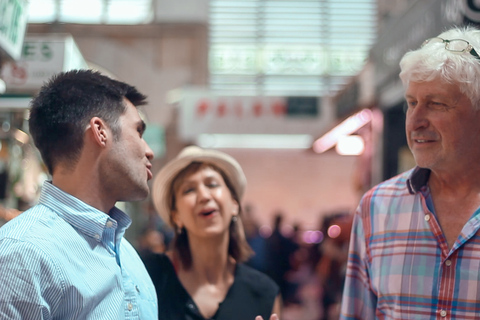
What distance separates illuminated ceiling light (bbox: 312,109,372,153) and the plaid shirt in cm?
438

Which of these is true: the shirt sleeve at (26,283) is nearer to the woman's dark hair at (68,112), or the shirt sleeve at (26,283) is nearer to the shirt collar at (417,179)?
the woman's dark hair at (68,112)

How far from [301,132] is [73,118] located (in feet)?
24.3

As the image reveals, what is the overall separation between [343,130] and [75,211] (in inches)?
281

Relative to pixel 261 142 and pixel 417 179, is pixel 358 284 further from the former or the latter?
pixel 261 142

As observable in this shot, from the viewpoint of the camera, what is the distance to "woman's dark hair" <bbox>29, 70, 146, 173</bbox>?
1862 mm

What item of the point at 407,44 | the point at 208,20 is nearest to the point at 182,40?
the point at 208,20

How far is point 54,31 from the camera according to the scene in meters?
14.8

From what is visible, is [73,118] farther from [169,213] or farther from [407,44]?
[407,44]

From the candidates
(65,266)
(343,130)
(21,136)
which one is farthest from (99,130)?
(343,130)

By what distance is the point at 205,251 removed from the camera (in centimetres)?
303

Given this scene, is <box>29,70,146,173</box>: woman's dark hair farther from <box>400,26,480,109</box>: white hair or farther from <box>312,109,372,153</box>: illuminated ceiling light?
<box>312,109,372,153</box>: illuminated ceiling light

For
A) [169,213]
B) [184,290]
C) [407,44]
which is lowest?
[184,290]

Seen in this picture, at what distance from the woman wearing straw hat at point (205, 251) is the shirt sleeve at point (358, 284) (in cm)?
62

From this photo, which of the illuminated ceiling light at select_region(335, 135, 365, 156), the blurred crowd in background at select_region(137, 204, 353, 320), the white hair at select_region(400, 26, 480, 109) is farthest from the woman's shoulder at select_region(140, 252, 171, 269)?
the illuminated ceiling light at select_region(335, 135, 365, 156)
